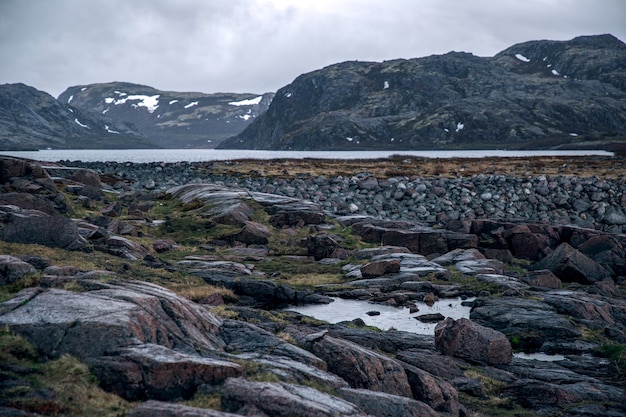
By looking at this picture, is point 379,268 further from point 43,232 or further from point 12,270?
point 12,270

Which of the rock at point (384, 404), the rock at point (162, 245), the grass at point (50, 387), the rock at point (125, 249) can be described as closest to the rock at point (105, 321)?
the grass at point (50, 387)

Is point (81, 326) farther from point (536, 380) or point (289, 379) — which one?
point (536, 380)

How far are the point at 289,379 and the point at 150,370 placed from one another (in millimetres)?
3088

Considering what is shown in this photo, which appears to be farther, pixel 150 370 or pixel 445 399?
pixel 445 399

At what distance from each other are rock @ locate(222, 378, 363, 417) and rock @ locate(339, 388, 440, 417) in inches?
28.2

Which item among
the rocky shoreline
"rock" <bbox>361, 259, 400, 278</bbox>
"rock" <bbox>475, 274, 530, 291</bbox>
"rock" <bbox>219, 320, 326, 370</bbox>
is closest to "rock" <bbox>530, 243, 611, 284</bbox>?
"rock" <bbox>475, 274, 530, 291</bbox>

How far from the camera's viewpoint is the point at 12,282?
53.8ft

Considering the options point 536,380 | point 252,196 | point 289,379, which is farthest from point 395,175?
point 289,379

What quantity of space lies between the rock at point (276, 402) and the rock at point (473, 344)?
26.6 feet

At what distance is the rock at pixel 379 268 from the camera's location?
30.0 metres

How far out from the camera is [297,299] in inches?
1027

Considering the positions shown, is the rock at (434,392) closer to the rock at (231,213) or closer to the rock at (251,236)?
the rock at (251,236)

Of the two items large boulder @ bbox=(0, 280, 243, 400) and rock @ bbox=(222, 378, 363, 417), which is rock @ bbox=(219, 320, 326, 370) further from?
rock @ bbox=(222, 378, 363, 417)

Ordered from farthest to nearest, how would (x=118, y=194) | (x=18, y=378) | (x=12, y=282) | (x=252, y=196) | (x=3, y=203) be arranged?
(x=118, y=194) → (x=252, y=196) → (x=3, y=203) → (x=12, y=282) → (x=18, y=378)
